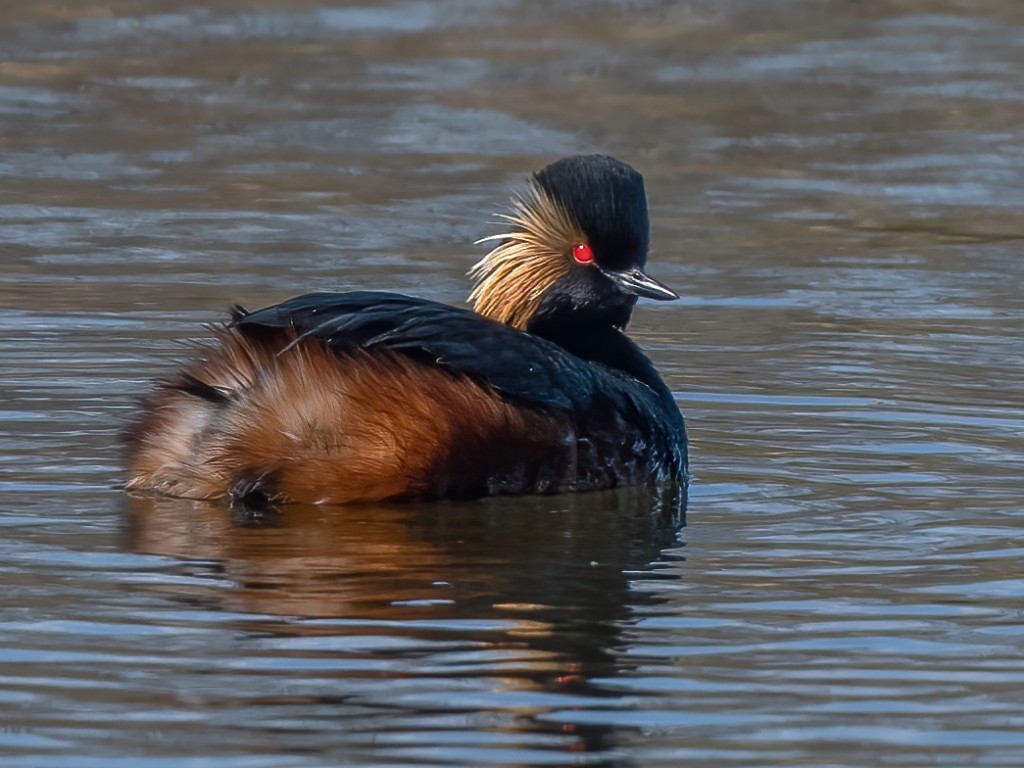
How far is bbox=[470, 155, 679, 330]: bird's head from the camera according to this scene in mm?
7777

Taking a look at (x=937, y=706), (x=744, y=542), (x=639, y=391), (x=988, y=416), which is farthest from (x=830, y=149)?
(x=937, y=706)

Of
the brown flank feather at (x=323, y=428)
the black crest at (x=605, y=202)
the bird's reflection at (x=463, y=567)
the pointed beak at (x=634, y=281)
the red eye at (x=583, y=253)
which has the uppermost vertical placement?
the black crest at (x=605, y=202)

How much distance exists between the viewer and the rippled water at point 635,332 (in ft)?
17.1

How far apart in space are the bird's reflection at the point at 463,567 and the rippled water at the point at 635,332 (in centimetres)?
2

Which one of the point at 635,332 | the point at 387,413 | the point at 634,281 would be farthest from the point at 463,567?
the point at 635,332

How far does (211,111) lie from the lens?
50.5 ft

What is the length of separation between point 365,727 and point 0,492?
2522 mm

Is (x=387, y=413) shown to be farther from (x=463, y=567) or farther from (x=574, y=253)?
(x=574, y=253)

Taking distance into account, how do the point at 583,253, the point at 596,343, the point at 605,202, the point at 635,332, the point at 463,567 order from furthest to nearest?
1. the point at 635,332
2. the point at 596,343
3. the point at 583,253
4. the point at 605,202
5. the point at 463,567

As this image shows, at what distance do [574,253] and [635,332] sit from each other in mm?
2616

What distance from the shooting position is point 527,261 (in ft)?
26.2

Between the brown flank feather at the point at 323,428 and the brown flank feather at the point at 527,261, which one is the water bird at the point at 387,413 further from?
the brown flank feather at the point at 527,261

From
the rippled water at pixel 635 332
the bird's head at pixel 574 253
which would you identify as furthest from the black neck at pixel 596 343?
the rippled water at pixel 635 332

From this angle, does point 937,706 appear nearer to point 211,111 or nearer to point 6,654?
point 6,654
